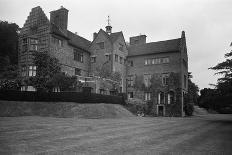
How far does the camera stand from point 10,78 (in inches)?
1336

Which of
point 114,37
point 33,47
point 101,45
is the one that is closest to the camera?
point 33,47

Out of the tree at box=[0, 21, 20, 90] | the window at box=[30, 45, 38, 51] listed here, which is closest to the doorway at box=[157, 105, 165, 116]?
the window at box=[30, 45, 38, 51]

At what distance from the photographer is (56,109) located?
27844 mm

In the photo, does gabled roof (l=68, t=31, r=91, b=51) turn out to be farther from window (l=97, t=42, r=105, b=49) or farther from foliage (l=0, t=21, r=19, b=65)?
foliage (l=0, t=21, r=19, b=65)

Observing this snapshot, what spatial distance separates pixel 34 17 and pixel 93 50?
1396 centimetres

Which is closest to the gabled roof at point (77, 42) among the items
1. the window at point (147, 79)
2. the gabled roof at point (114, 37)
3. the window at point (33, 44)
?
the gabled roof at point (114, 37)

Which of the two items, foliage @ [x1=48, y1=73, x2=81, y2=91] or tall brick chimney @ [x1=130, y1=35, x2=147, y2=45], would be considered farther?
tall brick chimney @ [x1=130, y1=35, x2=147, y2=45]

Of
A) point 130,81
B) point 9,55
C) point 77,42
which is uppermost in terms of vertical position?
point 77,42

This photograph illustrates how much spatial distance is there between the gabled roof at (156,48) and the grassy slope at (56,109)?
2214 cm

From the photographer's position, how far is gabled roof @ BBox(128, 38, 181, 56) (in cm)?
4700

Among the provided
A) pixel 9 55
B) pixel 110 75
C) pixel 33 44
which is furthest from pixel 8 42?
pixel 110 75

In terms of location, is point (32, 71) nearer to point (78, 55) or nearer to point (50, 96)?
point (50, 96)

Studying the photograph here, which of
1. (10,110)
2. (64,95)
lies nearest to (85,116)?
(64,95)

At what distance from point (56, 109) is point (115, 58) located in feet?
71.5
